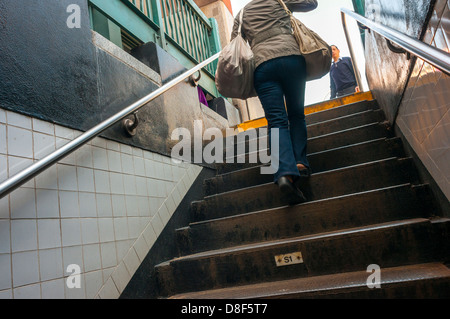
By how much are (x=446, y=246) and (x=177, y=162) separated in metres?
1.88

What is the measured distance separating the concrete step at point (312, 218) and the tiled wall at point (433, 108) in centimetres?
23

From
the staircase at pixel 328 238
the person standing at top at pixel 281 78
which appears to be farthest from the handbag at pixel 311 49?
the staircase at pixel 328 238

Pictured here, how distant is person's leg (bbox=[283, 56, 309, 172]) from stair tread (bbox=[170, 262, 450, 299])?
814mm

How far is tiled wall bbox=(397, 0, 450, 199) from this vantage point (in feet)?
3.95

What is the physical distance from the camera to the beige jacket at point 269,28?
2096mm

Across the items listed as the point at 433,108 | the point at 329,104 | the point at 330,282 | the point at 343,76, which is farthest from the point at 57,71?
the point at 343,76

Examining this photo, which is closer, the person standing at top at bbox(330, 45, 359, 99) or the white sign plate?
the white sign plate

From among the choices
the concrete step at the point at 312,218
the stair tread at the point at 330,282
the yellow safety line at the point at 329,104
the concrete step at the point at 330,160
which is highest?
the yellow safety line at the point at 329,104

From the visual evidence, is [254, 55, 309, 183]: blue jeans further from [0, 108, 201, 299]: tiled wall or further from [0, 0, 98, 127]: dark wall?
[0, 0, 98, 127]: dark wall

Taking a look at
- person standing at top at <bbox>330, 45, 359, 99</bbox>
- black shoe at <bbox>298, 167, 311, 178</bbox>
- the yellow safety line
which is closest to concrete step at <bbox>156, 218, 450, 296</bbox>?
black shoe at <bbox>298, 167, 311, 178</bbox>

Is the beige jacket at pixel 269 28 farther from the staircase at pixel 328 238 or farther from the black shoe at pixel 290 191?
the staircase at pixel 328 238

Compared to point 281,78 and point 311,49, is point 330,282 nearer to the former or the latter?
point 281,78
